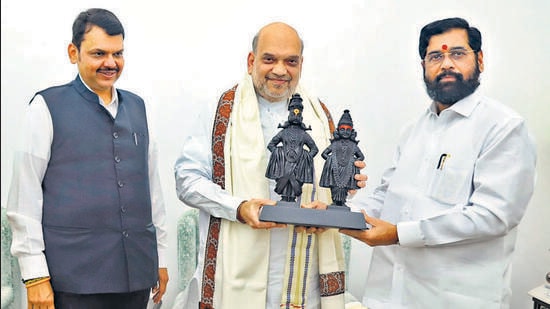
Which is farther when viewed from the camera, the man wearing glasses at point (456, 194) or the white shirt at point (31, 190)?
the man wearing glasses at point (456, 194)

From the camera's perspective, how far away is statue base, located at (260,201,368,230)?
1.91m

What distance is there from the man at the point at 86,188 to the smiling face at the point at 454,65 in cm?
121

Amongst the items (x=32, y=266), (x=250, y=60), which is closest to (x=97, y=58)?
(x=250, y=60)

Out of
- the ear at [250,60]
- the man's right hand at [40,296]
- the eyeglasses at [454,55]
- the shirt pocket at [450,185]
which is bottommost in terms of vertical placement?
the man's right hand at [40,296]

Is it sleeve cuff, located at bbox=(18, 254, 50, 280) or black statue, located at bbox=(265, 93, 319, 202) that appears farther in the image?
black statue, located at bbox=(265, 93, 319, 202)

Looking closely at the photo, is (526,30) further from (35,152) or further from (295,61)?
(35,152)

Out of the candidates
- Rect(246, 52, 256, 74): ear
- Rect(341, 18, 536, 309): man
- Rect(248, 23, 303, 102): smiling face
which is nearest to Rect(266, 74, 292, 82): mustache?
Rect(248, 23, 303, 102): smiling face

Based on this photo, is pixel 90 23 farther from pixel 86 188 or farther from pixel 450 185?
pixel 450 185

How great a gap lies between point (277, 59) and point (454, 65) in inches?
28.0

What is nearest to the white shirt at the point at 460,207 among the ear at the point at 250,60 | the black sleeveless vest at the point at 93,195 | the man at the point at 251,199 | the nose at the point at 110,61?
the man at the point at 251,199

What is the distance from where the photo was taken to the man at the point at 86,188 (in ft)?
5.99

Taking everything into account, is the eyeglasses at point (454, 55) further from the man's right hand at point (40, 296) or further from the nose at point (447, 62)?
the man's right hand at point (40, 296)

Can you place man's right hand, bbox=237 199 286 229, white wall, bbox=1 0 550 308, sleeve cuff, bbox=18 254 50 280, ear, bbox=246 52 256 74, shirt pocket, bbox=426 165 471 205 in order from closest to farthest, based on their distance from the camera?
sleeve cuff, bbox=18 254 50 280 → man's right hand, bbox=237 199 286 229 → shirt pocket, bbox=426 165 471 205 → ear, bbox=246 52 256 74 → white wall, bbox=1 0 550 308

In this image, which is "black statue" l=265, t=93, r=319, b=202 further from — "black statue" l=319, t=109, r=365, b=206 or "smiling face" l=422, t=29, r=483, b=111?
"smiling face" l=422, t=29, r=483, b=111
